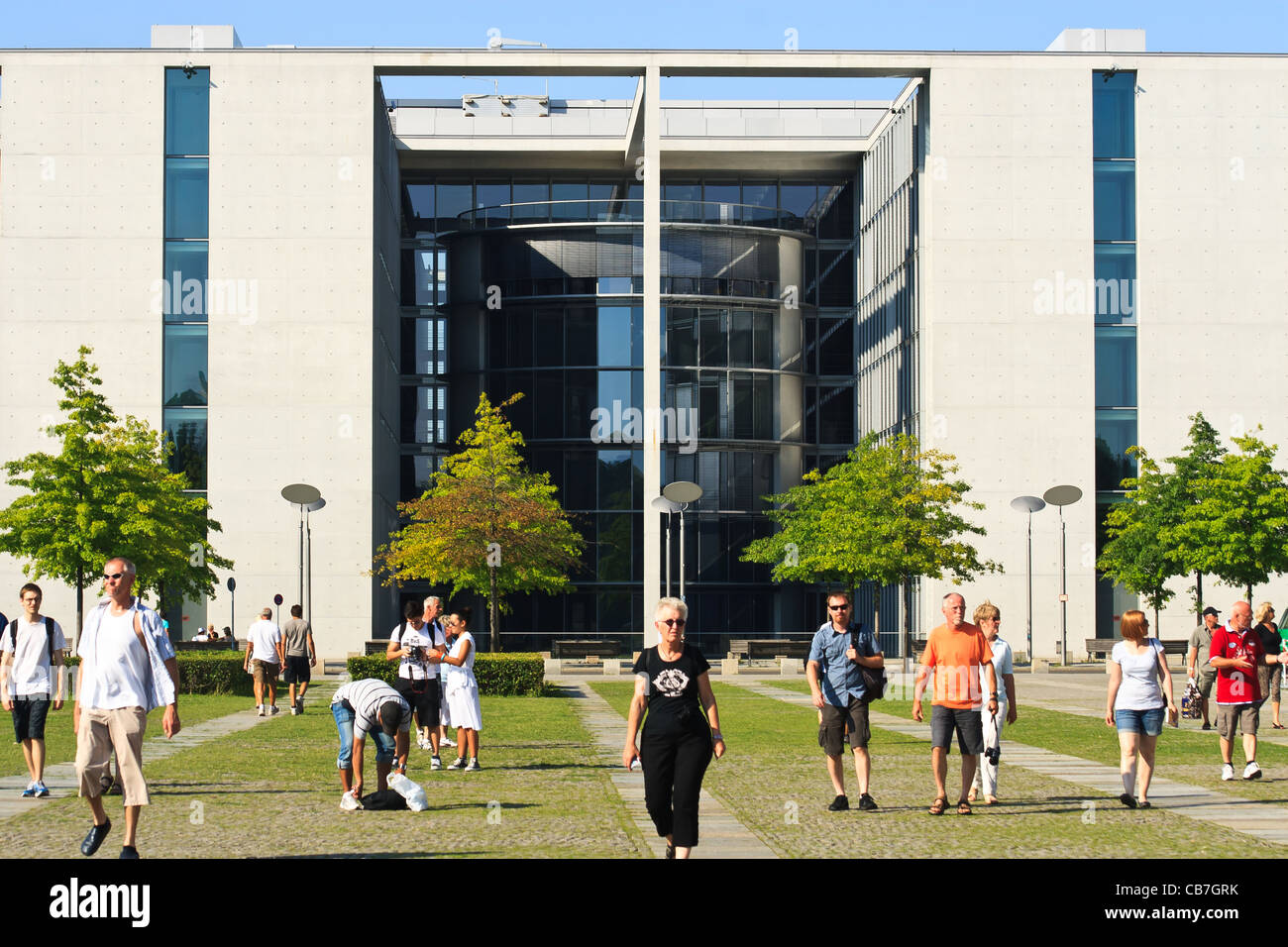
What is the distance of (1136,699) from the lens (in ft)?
45.2

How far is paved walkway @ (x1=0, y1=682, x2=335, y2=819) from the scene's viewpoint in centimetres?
1411

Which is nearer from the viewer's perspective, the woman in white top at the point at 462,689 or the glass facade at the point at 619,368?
the woman in white top at the point at 462,689

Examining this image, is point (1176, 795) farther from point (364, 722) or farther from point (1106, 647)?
point (1106, 647)

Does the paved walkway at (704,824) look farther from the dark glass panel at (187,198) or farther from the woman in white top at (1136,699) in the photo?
the dark glass panel at (187,198)

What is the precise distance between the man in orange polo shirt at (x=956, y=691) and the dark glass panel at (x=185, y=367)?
40.2 meters

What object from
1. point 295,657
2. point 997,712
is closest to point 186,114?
point 295,657

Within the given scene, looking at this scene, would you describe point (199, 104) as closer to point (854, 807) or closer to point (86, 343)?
point (86, 343)

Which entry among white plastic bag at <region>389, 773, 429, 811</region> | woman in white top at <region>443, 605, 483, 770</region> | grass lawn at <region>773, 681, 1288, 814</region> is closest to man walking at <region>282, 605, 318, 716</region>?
woman in white top at <region>443, 605, 483, 770</region>

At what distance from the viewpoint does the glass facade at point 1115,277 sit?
51.9 meters

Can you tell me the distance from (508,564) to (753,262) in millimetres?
19493

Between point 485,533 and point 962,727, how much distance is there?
3390 centimetres

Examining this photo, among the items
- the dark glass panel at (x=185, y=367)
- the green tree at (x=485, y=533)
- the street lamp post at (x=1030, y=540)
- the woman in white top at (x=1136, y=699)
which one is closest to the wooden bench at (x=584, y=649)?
the green tree at (x=485, y=533)

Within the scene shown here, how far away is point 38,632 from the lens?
47.6 ft
